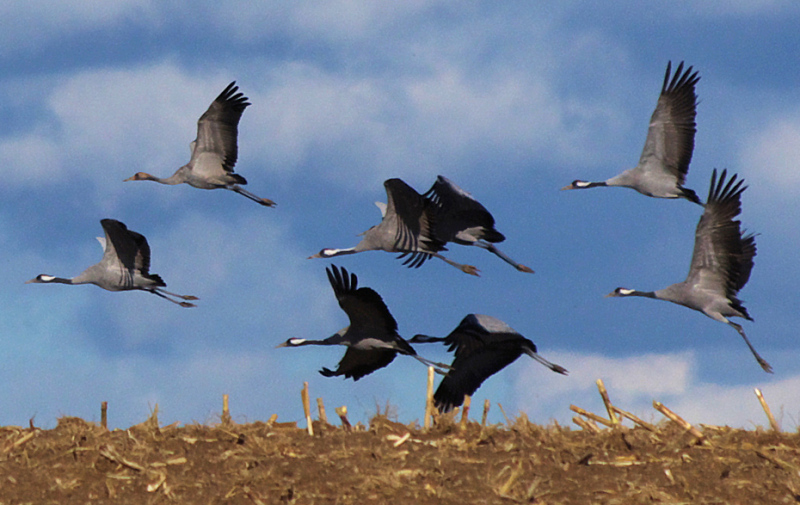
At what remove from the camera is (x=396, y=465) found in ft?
23.4

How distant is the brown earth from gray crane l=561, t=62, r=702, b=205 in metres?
5.16

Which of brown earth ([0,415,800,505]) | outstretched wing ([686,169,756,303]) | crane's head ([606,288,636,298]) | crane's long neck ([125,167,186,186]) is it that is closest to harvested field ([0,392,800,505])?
brown earth ([0,415,800,505])

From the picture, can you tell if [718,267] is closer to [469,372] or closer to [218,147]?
[469,372]

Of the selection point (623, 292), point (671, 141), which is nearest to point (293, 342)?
point (623, 292)

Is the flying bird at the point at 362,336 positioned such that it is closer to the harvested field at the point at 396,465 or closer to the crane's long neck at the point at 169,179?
the harvested field at the point at 396,465

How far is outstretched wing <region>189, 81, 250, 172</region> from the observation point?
13000 millimetres

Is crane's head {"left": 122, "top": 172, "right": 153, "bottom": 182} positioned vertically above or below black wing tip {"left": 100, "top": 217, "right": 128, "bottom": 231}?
above

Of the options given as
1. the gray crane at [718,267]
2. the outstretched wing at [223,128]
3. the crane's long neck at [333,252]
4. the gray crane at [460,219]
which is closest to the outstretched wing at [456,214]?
the gray crane at [460,219]

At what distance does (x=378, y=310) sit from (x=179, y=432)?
237 centimetres

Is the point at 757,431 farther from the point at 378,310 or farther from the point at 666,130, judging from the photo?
the point at 666,130

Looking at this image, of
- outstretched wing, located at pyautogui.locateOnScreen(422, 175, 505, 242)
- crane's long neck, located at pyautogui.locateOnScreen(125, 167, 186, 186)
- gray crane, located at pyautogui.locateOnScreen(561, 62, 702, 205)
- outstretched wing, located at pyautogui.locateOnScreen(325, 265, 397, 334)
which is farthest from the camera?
crane's long neck, located at pyautogui.locateOnScreen(125, 167, 186, 186)

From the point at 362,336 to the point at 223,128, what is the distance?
16.7ft

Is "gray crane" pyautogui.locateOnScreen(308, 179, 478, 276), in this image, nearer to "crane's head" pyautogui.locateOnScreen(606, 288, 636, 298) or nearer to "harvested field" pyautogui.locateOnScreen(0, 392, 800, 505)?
"crane's head" pyautogui.locateOnScreen(606, 288, 636, 298)

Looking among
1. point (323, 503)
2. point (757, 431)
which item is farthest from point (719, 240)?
point (323, 503)
